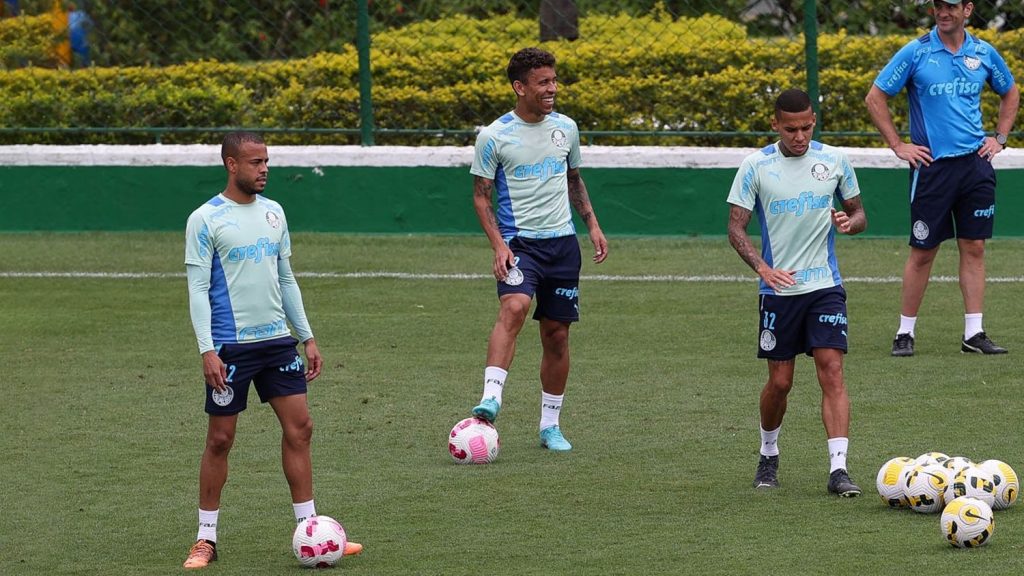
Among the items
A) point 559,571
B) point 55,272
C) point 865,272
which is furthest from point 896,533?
point 55,272

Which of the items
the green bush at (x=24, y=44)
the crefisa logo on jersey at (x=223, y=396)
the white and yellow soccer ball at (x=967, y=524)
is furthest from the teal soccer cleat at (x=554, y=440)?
the green bush at (x=24, y=44)

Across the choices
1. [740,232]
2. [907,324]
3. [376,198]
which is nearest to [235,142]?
[740,232]

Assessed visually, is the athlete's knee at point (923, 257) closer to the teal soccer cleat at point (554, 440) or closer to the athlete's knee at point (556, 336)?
the athlete's knee at point (556, 336)

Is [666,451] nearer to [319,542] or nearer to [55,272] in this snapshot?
[319,542]

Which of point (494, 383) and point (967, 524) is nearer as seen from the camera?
point (967, 524)

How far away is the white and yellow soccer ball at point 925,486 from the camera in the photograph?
6898 mm

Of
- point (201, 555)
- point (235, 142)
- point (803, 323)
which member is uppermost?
point (235, 142)

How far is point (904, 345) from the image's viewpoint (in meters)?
10.4

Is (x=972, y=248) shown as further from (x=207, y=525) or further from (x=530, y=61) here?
(x=207, y=525)

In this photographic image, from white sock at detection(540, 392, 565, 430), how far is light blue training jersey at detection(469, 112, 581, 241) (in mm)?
817

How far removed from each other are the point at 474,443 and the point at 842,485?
181 cm

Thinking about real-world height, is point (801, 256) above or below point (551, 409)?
above

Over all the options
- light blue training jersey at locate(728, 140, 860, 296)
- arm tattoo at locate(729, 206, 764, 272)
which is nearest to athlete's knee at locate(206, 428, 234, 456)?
arm tattoo at locate(729, 206, 764, 272)

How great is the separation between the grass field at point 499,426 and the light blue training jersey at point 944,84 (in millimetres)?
1307
